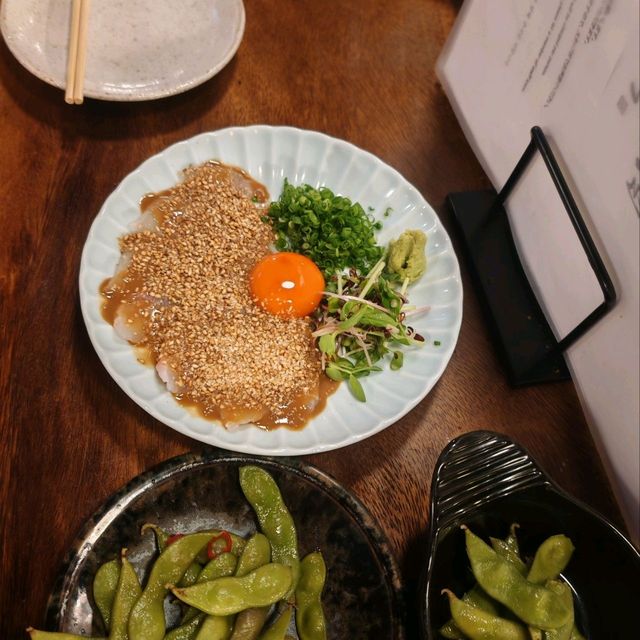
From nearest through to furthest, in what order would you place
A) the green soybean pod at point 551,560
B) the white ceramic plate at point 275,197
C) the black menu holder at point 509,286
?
the green soybean pod at point 551,560 < the white ceramic plate at point 275,197 < the black menu holder at point 509,286

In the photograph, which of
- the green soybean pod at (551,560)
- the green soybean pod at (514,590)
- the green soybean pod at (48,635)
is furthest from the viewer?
the green soybean pod at (551,560)

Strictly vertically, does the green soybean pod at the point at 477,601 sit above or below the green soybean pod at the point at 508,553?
below

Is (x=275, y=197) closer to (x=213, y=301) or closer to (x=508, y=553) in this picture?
(x=213, y=301)

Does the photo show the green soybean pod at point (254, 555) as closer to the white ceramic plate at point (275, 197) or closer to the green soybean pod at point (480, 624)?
the white ceramic plate at point (275, 197)

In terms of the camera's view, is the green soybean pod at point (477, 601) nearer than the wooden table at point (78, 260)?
Yes

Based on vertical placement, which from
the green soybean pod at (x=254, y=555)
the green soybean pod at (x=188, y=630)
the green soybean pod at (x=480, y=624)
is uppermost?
the green soybean pod at (x=480, y=624)

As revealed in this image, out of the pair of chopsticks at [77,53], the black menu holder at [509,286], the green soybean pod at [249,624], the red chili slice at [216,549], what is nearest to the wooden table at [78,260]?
the black menu holder at [509,286]
